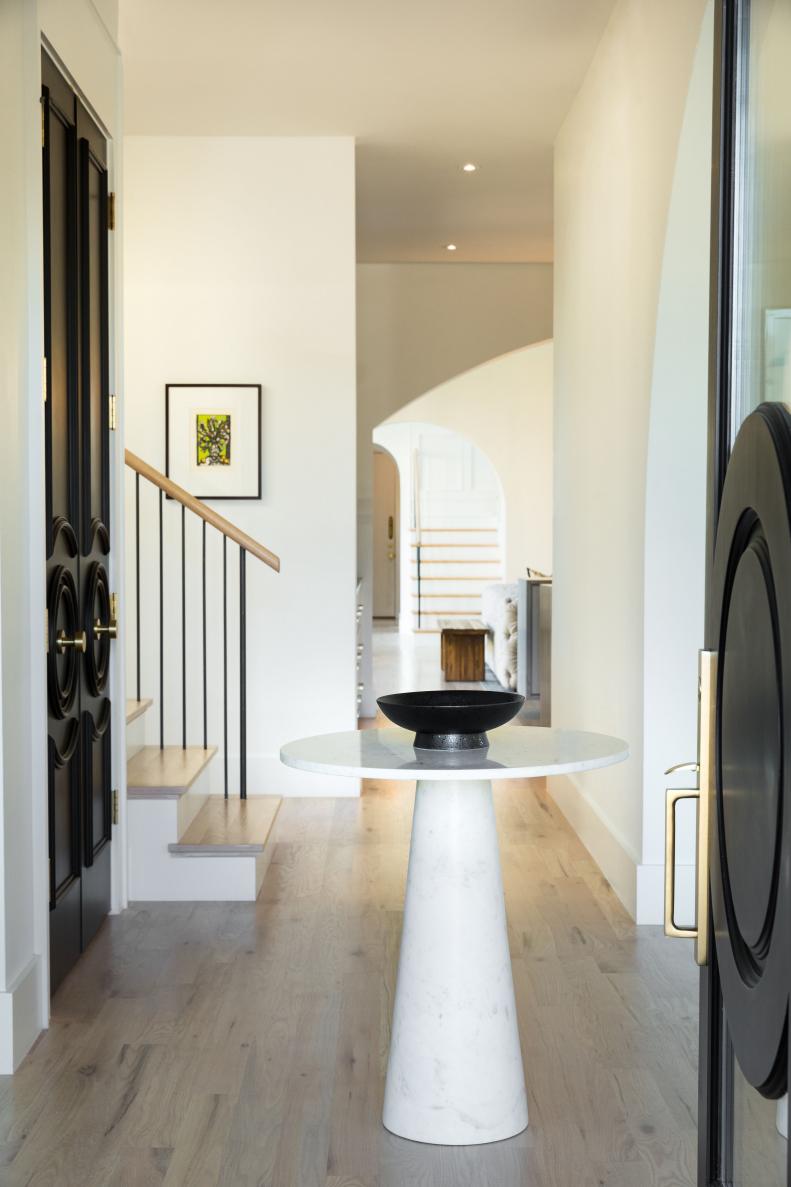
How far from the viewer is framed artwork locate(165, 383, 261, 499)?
582 centimetres

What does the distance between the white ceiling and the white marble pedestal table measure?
118 inches

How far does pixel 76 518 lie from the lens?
3.43m

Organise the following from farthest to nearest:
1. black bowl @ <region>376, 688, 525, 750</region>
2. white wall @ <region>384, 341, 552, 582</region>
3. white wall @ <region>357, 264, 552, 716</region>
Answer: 1. white wall @ <region>384, 341, 552, 582</region>
2. white wall @ <region>357, 264, 552, 716</region>
3. black bowl @ <region>376, 688, 525, 750</region>

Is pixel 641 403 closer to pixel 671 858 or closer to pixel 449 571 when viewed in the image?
pixel 671 858

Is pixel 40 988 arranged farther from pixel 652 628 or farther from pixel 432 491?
pixel 432 491

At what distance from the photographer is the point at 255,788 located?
19.3ft

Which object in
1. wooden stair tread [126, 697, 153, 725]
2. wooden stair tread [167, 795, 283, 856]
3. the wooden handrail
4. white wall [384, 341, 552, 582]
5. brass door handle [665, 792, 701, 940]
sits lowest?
wooden stair tread [167, 795, 283, 856]

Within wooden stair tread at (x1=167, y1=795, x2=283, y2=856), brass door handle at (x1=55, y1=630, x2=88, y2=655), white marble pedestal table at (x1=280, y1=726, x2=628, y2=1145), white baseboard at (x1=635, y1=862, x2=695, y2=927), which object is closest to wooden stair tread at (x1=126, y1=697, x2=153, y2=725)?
wooden stair tread at (x1=167, y1=795, x2=283, y2=856)

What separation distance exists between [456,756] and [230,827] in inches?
88.4

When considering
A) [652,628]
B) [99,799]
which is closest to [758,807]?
[652,628]

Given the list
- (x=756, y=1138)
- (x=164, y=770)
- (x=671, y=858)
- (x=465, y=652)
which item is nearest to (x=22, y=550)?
(x=164, y=770)

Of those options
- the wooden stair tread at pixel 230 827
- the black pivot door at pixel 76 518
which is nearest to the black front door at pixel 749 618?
the black pivot door at pixel 76 518

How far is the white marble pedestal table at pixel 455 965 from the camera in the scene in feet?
7.52

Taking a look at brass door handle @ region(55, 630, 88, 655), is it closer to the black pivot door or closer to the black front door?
the black pivot door
